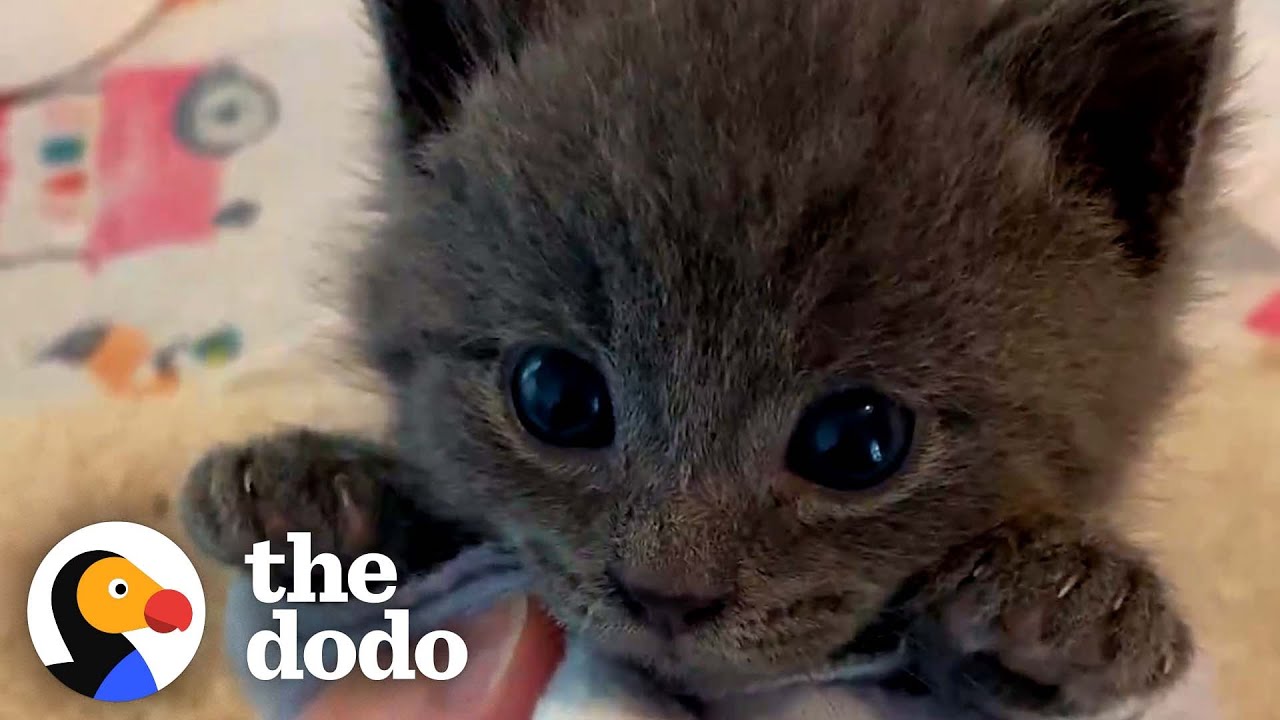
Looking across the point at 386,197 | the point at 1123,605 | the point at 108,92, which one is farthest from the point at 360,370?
the point at 108,92

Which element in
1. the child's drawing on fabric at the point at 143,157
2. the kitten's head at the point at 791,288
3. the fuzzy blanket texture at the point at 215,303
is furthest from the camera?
the child's drawing on fabric at the point at 143,157

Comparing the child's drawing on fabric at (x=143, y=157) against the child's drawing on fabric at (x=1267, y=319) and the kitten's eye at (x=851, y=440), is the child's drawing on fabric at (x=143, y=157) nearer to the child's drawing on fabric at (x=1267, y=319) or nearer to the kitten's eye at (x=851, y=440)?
the child's drawing on fabric at (x=1267, y=319)

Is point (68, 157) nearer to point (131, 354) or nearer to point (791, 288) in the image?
point (131, 354)

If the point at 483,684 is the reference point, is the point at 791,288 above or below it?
above

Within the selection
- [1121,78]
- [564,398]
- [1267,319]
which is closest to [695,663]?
[564,398]

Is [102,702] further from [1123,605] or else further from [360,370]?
[1123,605]

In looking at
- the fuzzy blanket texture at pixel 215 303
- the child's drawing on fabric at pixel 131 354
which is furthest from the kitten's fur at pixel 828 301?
the child's drawing on fabric at pixel 131 354
